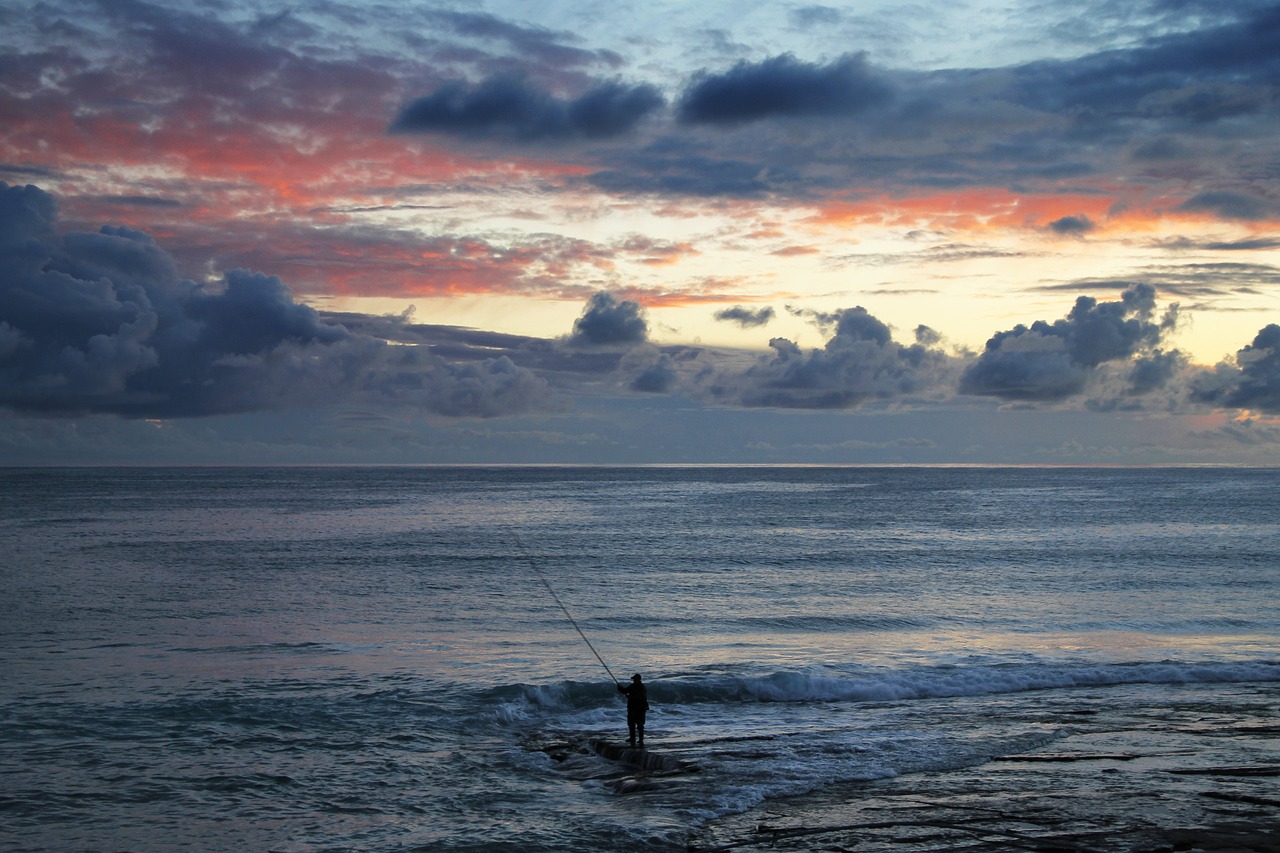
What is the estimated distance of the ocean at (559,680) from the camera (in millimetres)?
16516

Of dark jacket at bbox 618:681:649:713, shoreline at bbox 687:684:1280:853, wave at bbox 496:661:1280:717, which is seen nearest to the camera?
shoreline at bbox 687:684:1280:853

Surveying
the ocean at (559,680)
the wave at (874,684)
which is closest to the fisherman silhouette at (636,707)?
the ocean at (559,680)

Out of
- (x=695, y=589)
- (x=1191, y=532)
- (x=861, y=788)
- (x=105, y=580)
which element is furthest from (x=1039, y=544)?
(x=105, y=580)

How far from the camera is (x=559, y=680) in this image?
26.3 m

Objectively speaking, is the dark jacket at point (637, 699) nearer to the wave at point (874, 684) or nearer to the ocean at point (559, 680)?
the ocean at point (559, 680)

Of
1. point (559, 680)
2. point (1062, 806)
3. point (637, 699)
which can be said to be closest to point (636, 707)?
point (637, 699)

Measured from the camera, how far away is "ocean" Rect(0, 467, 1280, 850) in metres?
16.5

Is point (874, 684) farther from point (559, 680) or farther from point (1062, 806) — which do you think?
point (1062, 806)

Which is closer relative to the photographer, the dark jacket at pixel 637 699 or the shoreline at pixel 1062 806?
the shoreline at pixel 1062 806

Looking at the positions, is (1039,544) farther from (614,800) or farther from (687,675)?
(614,800)

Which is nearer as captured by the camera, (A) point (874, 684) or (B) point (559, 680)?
(A) point (874, 684)

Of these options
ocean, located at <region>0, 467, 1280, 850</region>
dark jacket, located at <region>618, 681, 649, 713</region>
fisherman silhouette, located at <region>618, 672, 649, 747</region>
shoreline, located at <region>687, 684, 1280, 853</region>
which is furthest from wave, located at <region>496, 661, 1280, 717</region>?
shoreline, located at <region>687, 684, 1280, 853</region>

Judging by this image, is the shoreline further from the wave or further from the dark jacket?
the wave

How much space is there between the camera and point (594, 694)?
2534 cm
